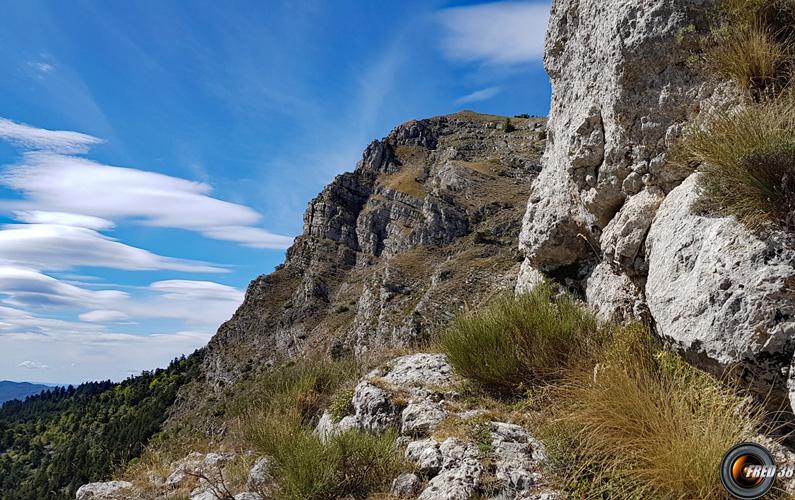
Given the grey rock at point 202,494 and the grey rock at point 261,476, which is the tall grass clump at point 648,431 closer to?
the grey rock at point 261,476

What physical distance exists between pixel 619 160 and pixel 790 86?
1.68 metres

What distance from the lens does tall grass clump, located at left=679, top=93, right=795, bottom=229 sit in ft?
11.3

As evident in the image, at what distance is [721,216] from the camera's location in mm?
3797

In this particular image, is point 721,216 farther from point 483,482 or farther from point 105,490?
point 105,490

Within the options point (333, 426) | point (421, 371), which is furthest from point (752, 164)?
point (333, 426)

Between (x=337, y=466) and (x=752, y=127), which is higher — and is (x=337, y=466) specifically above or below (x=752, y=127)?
below

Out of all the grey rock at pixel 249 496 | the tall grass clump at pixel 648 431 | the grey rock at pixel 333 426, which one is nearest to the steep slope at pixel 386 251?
the grey rock at pixel 333 426

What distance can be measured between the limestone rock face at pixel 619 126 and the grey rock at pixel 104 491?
7672 mm

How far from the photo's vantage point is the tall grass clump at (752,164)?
11.3 feet

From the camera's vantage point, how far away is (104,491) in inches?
301

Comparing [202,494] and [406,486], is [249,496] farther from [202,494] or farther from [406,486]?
[406,486]

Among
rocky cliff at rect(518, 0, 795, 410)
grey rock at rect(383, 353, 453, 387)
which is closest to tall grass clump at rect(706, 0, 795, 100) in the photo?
rocky cliff at rect(518, 0, 795, 410)

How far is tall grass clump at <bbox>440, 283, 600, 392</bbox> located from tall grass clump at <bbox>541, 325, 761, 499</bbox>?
1.00 meters

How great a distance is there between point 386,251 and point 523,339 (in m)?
95.3
